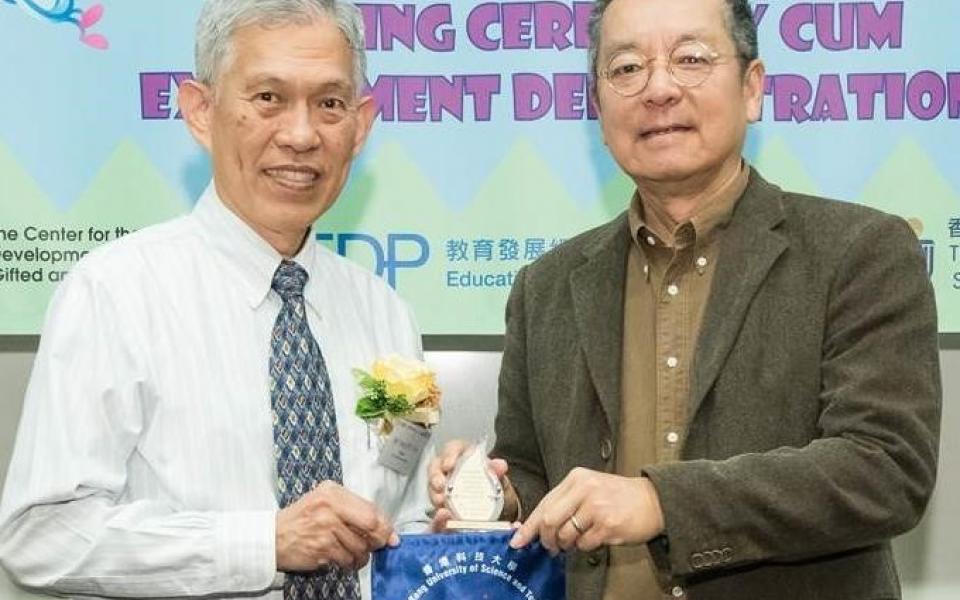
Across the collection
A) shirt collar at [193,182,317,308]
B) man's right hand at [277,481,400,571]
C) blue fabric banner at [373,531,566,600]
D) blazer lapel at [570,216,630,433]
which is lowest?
blue fabric banner at [373,531,566,600]

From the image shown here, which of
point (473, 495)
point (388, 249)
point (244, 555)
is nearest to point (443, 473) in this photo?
point (473, 495)

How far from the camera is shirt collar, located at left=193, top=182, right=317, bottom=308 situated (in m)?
2.32

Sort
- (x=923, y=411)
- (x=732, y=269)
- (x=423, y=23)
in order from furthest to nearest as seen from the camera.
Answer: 1. (x=423, y=23)
2. (x=732, y=269)
3. (x=923, y=411)

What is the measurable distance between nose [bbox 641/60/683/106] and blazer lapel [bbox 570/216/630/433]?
269mm

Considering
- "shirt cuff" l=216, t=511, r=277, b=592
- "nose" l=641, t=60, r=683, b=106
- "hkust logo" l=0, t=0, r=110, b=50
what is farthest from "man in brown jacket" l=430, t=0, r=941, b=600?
"hkust logo" l=0, t=0, r=110, b=50

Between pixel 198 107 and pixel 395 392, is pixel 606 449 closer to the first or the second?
pixel 395 392

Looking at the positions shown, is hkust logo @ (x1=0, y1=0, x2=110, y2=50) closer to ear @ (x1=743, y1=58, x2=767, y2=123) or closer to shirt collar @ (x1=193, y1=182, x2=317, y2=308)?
shirt collar @ (x1=193, y1=182, x2=317, y2=308)

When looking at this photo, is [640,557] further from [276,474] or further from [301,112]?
[301,112]

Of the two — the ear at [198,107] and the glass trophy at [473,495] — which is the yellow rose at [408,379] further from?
the ear at [198,107]

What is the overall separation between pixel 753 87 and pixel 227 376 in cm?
99

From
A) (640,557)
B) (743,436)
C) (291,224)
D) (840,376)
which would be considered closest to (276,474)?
(291,224)

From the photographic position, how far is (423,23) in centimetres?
318

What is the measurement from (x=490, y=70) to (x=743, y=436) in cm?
138

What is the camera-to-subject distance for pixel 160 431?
2135 millimetres
